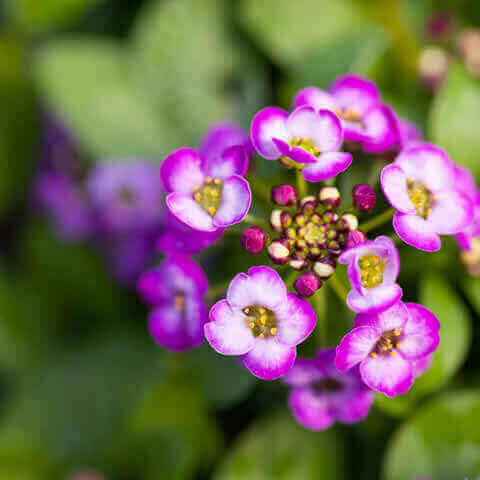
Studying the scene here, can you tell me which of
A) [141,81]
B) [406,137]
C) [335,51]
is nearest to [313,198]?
[406,137]

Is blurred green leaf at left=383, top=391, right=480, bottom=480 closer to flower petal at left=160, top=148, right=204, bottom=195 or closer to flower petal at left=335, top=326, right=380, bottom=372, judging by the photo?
flower petal at left=335, top=326, right=380, bottom=372

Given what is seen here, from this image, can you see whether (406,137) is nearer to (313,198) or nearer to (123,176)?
(313,198)

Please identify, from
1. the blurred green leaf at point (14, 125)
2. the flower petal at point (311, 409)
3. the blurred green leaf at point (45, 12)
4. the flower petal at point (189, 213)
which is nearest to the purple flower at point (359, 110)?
the flower petal at point (189, 213)

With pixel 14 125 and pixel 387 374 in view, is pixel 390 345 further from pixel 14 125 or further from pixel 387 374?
pixel 14 125

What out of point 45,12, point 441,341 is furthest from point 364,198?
point 45,12

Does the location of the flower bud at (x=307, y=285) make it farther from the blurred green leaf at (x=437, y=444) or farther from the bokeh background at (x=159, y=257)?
the blurred green leaf at (x=437, y=444)

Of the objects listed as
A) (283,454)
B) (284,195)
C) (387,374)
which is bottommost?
(283,454)
